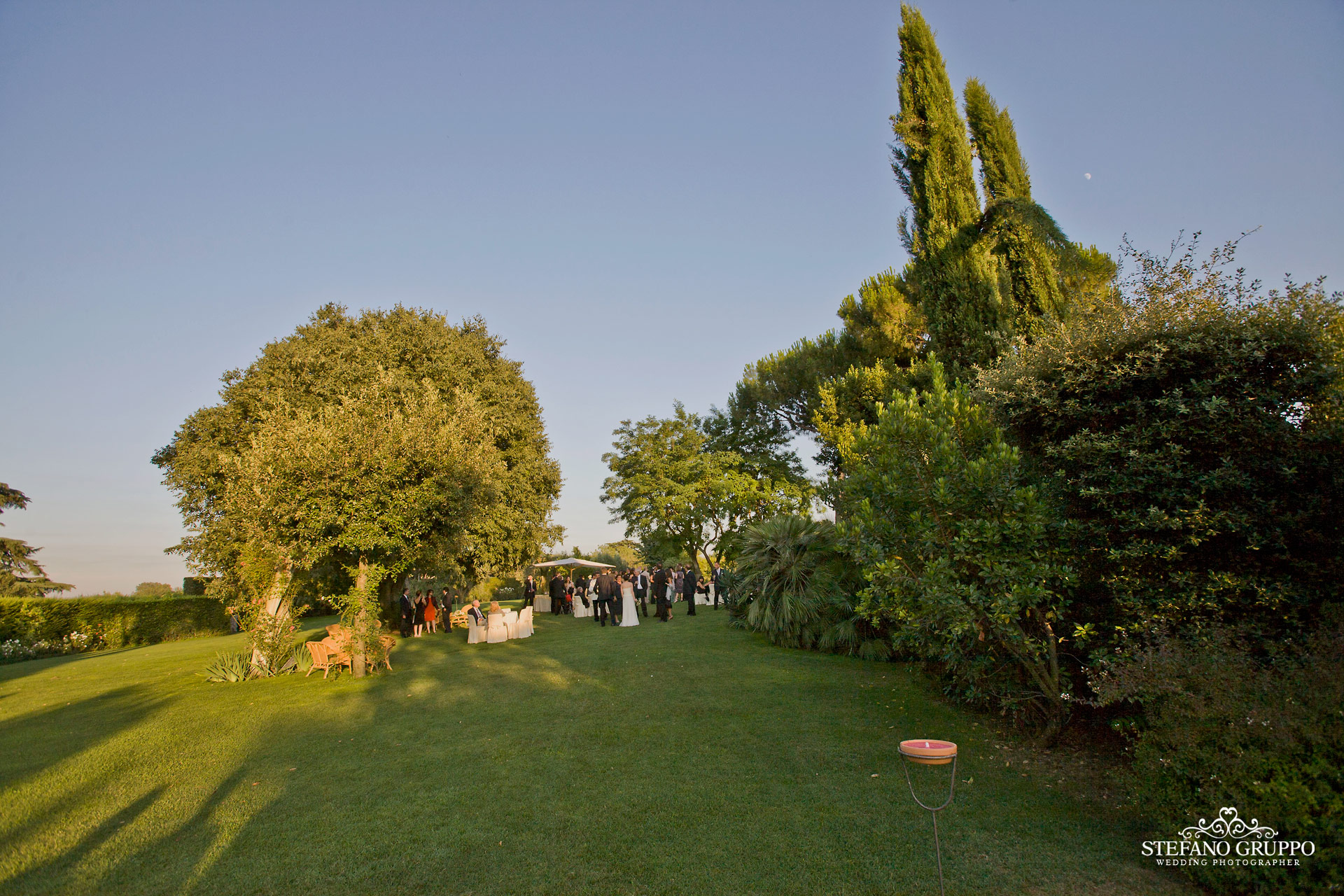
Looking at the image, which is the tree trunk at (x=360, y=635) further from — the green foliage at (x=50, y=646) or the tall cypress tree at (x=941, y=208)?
the green foliage at (x=50, y=646)

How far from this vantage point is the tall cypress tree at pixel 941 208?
13836 millimetres

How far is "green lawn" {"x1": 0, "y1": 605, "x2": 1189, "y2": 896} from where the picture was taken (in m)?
4.77

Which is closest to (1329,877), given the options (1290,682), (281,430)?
(1290,682)

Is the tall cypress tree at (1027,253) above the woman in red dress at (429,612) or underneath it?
above

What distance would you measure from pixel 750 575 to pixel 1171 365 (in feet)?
34.6

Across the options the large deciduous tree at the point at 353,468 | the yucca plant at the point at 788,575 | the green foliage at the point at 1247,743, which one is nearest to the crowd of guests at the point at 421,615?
the large deciduous tree at the point at 353,468

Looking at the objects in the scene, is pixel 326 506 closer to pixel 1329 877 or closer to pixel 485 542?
pixel 485 542

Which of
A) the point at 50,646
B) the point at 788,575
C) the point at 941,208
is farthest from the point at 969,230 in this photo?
the point at 50,646

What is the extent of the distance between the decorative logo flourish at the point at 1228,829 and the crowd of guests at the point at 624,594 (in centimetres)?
1609

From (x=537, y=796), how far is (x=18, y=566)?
32.1 m

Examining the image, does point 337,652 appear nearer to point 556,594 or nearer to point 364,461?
point 364,461

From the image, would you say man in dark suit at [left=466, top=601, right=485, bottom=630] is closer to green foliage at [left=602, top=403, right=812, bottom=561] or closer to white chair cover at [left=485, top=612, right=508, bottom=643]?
white chair cover at [left=485, top=612, right=508, bottom=643]

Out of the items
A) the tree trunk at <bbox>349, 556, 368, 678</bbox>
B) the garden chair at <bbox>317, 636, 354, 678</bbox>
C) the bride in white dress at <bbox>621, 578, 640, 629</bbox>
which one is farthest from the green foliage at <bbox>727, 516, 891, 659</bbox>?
the garden chair at <bbox>317, 636, 354, 678</bbox>

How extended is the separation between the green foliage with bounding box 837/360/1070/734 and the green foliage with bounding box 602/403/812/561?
22.9m
